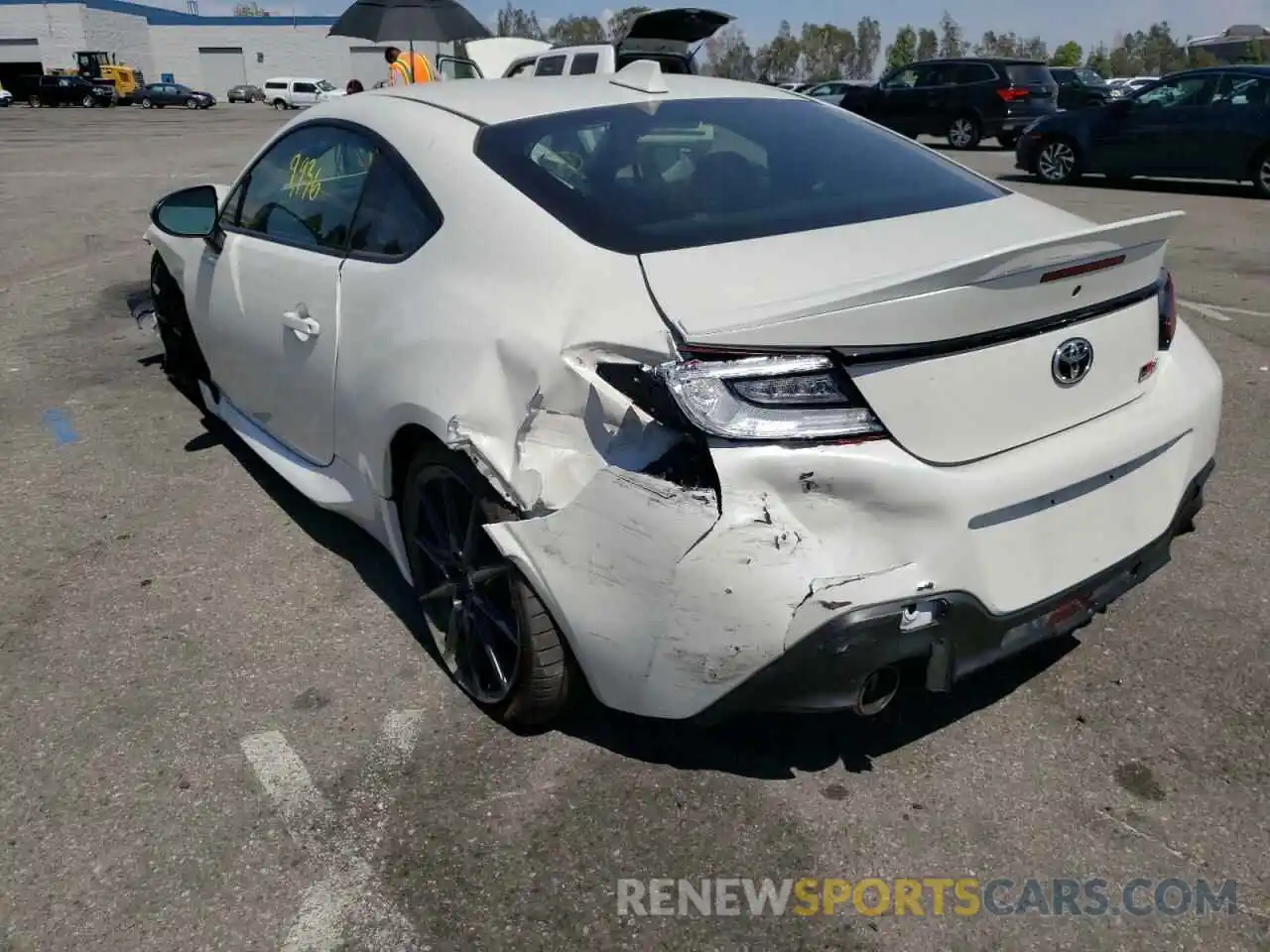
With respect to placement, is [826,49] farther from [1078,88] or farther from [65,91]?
[1078,88]

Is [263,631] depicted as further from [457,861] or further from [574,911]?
[574,911]

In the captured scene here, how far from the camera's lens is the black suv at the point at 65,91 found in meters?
51.2

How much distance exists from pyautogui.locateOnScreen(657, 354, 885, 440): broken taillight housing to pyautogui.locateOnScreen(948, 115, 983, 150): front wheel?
19527 mm

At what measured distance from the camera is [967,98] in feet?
63.7

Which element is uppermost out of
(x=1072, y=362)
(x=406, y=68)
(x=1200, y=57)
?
(x=1200, y=57)

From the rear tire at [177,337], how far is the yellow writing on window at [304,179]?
3.50 ft

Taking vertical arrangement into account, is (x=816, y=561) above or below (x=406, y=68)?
below

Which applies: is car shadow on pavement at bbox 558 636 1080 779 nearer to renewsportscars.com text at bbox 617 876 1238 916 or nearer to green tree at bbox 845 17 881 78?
renewsportscars.com text at bbox 617 876 1238 916

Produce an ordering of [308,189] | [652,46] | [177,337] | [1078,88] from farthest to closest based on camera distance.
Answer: [1078,88] < [652,46] < [177,337] < [308,189]

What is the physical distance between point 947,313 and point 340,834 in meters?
1.73

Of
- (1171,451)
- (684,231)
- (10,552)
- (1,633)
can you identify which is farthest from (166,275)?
(1171,451)

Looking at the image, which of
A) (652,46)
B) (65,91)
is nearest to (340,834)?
(652,46)

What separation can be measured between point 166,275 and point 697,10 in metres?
5.77

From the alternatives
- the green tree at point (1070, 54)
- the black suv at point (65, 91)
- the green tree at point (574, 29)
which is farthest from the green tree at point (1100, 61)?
the black suv at point (65, 91)
